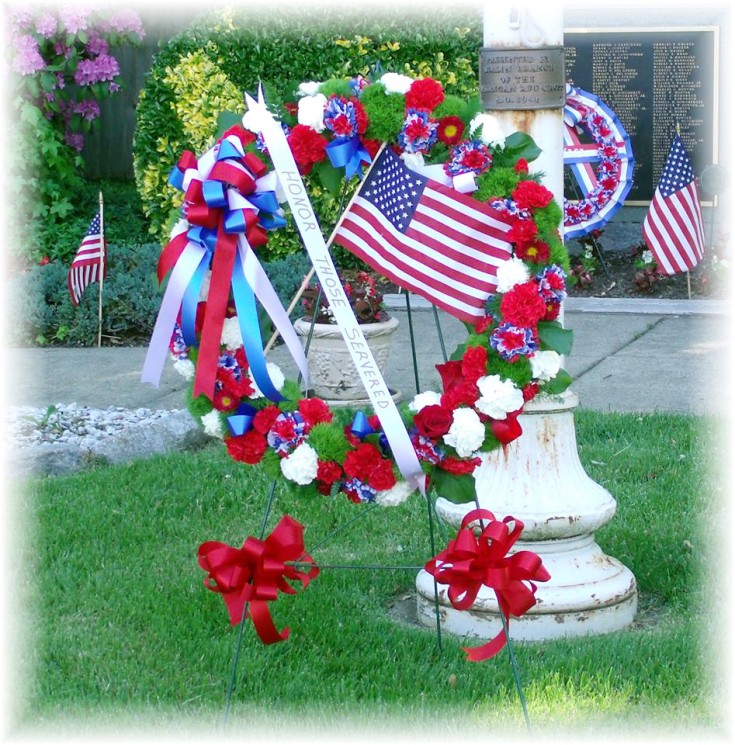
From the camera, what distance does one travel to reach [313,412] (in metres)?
3.28

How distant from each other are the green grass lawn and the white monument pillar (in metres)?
0.11

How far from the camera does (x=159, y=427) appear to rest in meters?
5.88

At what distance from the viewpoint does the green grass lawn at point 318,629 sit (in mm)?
3375

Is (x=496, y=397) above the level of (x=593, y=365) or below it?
above

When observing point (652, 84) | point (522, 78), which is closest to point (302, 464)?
point (522, 78)

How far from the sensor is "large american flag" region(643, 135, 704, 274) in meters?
Result: 8.59

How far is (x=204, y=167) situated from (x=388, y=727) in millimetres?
1523

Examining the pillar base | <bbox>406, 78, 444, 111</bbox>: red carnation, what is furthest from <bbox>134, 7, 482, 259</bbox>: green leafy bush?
<bbox>406, 78, 444, 111</bbox>: red carnation

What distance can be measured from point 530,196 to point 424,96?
40 cm

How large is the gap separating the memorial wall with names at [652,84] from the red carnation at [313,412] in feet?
23.7

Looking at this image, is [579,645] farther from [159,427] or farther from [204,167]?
[159,427]

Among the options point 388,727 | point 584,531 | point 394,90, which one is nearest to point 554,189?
point 394,90

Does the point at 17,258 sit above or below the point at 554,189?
below

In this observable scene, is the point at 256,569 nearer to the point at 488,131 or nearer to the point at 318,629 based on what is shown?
the point at 318,629
